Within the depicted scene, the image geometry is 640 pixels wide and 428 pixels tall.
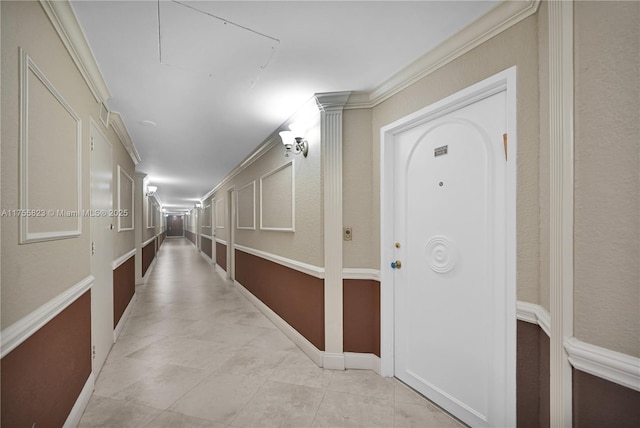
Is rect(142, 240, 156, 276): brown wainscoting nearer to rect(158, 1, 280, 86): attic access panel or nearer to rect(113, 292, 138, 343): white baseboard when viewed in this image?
rect(113, 292, 138, 343): white baseboard

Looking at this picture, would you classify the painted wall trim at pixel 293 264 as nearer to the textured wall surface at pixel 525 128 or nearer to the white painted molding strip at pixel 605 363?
the textured wall surface at pixel 525 128

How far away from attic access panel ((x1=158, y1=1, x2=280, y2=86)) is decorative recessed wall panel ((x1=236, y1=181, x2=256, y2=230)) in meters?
2.78

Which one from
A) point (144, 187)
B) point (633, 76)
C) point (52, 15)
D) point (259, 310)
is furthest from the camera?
point (144, 187)

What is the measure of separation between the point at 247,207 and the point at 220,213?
3187mm

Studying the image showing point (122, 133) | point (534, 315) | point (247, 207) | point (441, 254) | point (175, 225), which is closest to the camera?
point (534, 315)

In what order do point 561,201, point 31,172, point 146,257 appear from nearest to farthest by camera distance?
1. point 561,201
2. point 31,172
3. point 146,257

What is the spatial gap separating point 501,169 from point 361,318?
5.60 feet

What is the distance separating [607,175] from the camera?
996mm

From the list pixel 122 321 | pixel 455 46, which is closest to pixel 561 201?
pixel 455 46

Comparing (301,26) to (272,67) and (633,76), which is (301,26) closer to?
(272,67)

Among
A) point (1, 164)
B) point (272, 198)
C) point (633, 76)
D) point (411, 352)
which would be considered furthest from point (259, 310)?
point (633, 76)

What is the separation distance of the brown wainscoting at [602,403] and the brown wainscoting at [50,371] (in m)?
2.21

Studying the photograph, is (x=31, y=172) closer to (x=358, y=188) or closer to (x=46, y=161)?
(x=46, y=161)

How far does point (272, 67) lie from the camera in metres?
2.14
